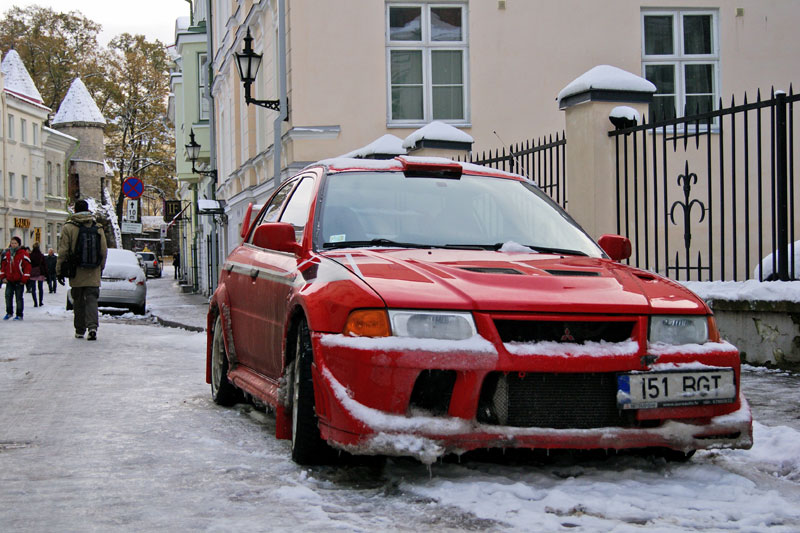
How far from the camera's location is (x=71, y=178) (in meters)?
84.3

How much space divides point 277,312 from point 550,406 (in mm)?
1814

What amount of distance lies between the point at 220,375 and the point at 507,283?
11.4 feet

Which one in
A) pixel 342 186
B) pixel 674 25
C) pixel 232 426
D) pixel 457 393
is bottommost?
pixel 232 426

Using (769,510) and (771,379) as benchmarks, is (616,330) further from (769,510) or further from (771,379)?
(771,379)

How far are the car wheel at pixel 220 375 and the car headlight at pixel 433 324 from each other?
308cm

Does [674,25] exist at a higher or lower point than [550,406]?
higher

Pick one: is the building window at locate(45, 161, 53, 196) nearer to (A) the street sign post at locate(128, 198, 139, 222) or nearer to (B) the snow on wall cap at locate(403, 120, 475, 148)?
(A) the street sign post at locate(128, 198, 139, 222)

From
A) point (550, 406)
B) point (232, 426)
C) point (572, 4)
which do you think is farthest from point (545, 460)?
point (572, 4)

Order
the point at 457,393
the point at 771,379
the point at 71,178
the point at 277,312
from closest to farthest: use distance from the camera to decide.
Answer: the point at 457,393 → the point at 277,312 → the point at 771,379 → the point at 71,178

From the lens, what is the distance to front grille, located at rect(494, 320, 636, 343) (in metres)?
4.61

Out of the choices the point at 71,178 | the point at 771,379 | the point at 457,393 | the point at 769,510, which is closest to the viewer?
the point at 769,510

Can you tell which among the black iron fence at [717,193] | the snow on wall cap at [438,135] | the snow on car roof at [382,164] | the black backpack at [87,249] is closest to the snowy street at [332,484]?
the snow on car roof at [382,164]

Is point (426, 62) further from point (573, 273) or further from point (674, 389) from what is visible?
point (674, 389)

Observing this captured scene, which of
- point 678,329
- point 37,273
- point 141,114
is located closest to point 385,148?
point 678,329
